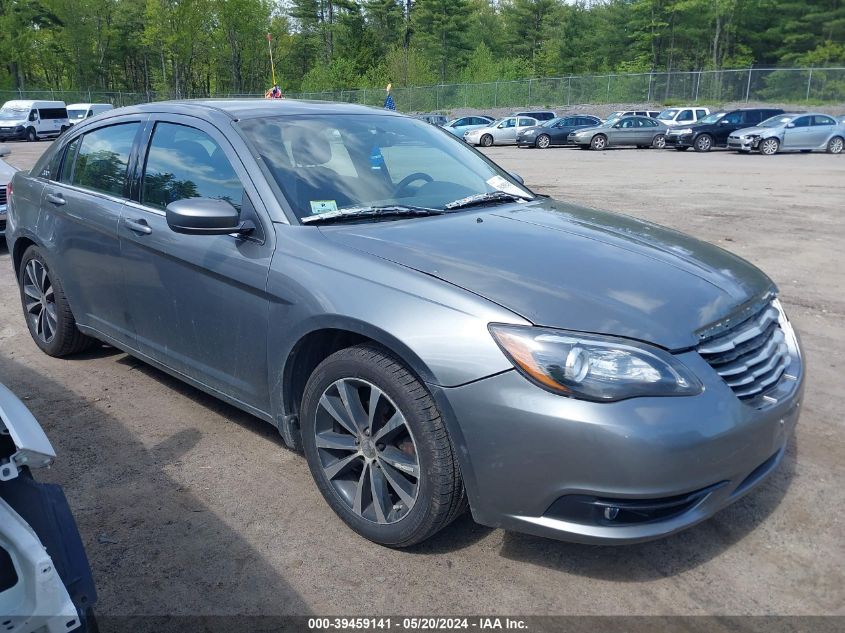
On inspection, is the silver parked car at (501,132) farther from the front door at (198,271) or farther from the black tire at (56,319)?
the front door at (198,271)

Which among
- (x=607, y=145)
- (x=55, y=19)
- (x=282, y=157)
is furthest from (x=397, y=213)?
(x=55, y=19)

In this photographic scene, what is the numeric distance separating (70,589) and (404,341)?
1283mm

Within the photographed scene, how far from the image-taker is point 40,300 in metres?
4.95

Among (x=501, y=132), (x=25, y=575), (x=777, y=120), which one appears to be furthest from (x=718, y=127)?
(x=25, y=575)

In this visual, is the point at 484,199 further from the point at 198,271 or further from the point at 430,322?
the point at 198,271

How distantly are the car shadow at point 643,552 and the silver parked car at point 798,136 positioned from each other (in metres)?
27.2

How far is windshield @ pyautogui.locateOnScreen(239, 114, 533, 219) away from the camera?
10.8 feet

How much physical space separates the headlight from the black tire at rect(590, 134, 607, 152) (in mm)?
31106

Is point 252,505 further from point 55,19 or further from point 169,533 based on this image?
point 55,19

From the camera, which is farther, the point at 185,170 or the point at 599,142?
the point at 599,142

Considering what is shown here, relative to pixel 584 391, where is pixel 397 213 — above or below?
above

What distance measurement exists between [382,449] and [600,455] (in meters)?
0.90

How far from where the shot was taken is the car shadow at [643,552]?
2.71 meters

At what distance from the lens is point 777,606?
2.49m
